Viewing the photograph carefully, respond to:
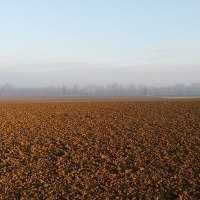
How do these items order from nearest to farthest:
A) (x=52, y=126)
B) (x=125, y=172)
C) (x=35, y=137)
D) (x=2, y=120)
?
(x=125, y=172)
(x=35, y=137)
(x=52, y=126)
(x=2, y=120)

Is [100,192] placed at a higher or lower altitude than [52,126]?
lower

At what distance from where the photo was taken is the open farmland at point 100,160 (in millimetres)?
8891

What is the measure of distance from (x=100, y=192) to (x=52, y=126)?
11321 mm

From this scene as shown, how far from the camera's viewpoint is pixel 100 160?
11.7 meters

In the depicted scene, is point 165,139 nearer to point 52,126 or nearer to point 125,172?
point 125,172

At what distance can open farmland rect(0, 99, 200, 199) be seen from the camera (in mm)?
8891

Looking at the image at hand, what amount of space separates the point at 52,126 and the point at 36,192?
34.3ft

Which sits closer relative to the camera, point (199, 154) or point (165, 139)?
point (199, 154)

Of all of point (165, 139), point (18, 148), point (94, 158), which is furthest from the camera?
point (165, 139)

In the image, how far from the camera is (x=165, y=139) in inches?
594

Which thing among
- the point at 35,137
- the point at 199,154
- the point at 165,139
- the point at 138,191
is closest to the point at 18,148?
the point at 35,137

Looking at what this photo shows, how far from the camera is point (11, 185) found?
9531mm

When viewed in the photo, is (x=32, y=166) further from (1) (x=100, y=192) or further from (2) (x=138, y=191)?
(2) (x=138, y=191)

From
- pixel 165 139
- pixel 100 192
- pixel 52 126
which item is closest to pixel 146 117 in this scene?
pixel 165 139
